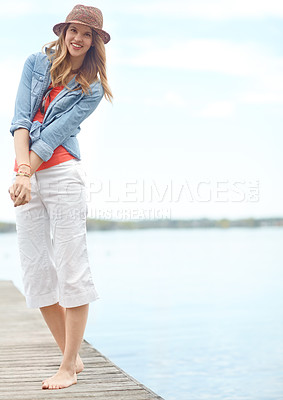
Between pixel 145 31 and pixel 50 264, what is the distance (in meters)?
50.2

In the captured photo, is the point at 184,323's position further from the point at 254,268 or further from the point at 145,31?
the point at 145,31

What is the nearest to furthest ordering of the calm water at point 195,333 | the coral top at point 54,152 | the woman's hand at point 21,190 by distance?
1. the woman's hand at point 21,190
2. the coral top at point 54,152
3. the calm water at point 195,333

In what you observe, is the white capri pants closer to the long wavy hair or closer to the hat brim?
the long wavy hair

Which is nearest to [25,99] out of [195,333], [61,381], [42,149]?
[42,149]

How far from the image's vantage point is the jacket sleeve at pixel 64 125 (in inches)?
87.2

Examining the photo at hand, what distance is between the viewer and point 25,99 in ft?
7.45

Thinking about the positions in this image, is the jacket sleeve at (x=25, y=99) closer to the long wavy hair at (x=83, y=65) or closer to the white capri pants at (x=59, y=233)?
the long wavy hair at (x=83, y=65)

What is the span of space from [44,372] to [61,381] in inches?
13.8

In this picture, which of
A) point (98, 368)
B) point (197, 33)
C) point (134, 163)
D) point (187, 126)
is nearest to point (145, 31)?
point (197, 33)

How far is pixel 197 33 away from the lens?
52.0 metres

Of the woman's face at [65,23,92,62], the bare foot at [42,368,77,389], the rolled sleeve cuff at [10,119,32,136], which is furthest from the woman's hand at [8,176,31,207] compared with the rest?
the bare foot at [42,368,77,389]

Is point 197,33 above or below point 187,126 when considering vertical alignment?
above

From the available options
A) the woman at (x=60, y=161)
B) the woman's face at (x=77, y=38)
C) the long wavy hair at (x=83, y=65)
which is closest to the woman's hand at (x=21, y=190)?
the woman at (x=60, y=161)

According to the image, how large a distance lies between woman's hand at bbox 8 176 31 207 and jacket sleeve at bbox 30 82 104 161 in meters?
0.11
